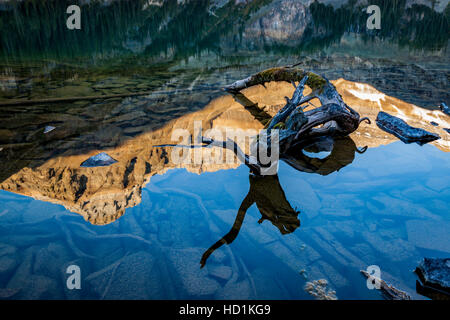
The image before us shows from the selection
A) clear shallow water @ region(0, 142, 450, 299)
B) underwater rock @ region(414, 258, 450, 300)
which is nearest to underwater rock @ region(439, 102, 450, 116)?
clear shallow water @ region(0, 142, 450, 299)

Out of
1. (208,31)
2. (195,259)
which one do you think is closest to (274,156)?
(195,259)

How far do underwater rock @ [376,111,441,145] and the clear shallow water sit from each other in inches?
56.0

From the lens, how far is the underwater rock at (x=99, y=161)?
4.32 metres

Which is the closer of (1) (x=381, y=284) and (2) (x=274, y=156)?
(1) (x=381, y=284)

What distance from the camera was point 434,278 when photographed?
7.85 ft

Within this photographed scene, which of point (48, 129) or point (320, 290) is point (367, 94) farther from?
point (48, 129)

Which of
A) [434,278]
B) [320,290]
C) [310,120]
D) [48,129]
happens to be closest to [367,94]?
[310,120]

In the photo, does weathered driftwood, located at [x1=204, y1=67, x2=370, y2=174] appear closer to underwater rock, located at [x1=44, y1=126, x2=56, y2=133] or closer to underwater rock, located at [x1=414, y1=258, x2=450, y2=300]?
underwater rock, located at [x1=414, y1=258, x2=450, y2=300]

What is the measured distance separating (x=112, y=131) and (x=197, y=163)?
6.77 feet

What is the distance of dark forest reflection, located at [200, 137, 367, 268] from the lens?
3148 millimetres

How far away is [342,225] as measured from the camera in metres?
3.14

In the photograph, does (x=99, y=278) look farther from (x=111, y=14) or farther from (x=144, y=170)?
(x=111, y=14)

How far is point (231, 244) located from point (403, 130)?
433 cm

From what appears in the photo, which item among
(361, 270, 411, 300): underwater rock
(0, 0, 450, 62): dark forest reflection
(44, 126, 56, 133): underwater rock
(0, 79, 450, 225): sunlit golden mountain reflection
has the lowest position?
(361, 270, 411, 300): underwater rock
